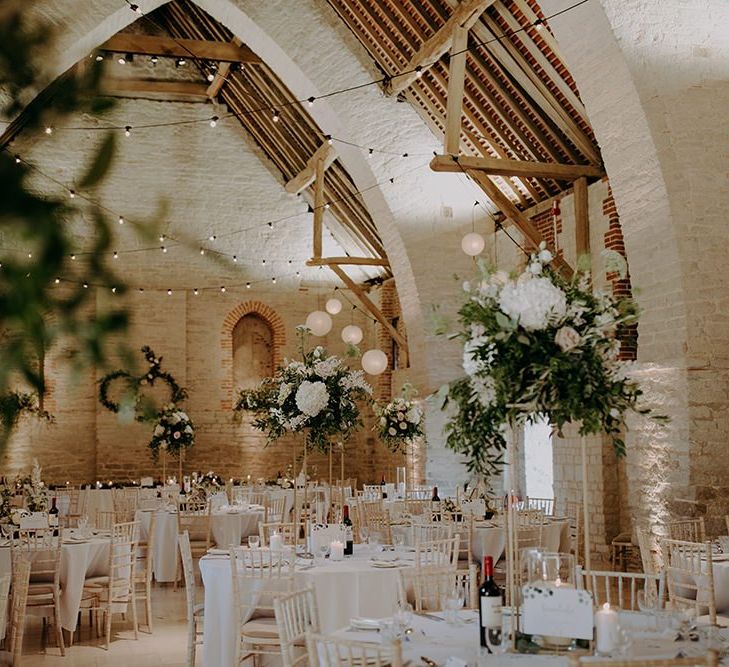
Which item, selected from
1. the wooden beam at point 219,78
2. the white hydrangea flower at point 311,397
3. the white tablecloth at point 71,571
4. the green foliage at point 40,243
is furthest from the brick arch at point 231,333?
the green foliage at point 40,243

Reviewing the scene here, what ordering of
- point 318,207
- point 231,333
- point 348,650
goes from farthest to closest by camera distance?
point 231,333 < point 318,207 < point 348,650

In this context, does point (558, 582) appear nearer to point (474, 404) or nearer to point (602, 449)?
point (474, 404)

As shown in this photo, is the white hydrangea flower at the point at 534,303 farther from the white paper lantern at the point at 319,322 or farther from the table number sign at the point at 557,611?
the white paper lantern at the point at 319,322

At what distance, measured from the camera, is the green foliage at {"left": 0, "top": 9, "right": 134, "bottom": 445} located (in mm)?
540

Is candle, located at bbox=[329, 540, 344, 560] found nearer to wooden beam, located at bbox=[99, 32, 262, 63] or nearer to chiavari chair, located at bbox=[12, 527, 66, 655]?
chiavari chair, located at bbox=[12, 527, 66, 655]

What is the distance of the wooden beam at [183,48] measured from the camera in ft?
42.3

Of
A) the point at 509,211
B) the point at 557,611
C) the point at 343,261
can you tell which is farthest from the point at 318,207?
the point at 557,611

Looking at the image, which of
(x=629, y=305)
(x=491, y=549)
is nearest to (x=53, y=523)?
(x=491, y=549)

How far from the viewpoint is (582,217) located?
33.4ft

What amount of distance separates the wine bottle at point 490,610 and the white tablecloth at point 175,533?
654 centimetres

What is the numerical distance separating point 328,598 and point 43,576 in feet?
8.52

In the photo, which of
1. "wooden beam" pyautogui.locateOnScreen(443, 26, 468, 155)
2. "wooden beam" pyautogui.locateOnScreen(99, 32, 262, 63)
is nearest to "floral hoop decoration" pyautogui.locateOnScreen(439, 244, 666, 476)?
"wooden beam" pyautogui.locateOnScreen(443, 26, 468, 155)

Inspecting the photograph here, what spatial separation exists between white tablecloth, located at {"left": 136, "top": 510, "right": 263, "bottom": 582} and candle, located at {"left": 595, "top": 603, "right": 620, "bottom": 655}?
6.80 m

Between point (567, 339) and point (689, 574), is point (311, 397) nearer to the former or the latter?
point (689, 574)
